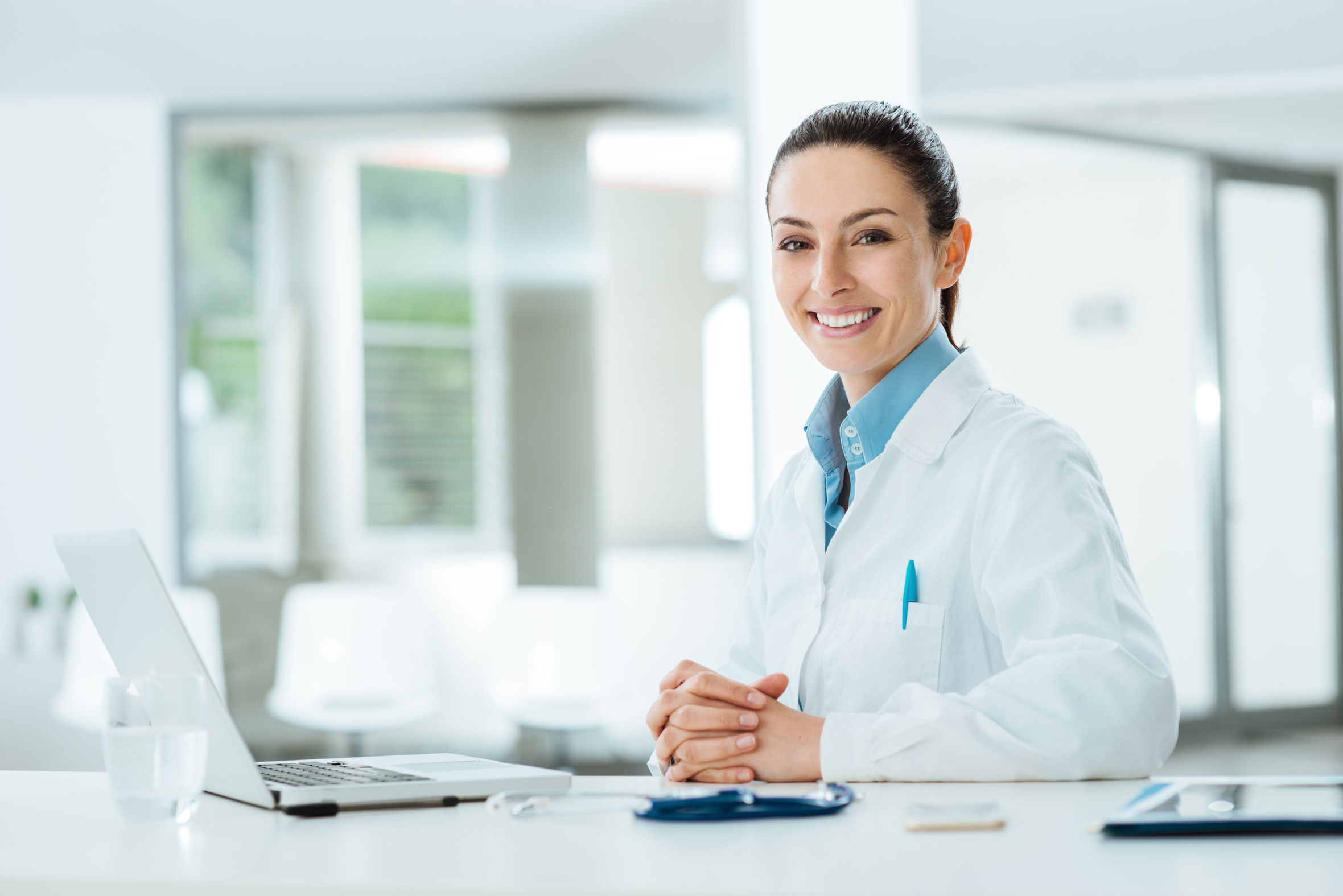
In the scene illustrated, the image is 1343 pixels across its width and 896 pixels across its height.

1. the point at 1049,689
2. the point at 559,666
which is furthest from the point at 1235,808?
the point at 559,666

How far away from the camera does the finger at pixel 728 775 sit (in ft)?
4.44

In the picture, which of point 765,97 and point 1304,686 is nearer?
point 765,97

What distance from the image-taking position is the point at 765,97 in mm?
3793

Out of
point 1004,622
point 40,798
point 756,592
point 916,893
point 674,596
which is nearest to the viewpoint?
point 916,893

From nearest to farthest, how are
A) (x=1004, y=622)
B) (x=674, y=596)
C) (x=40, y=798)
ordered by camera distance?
1. (x=40, y=798)
2. (x=1004, y=622)
3. (x=674, y=596)

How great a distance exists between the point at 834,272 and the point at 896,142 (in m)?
0.19

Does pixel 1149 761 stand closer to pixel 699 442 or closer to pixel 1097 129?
pixel 699 442

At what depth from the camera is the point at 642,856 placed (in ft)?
3.06

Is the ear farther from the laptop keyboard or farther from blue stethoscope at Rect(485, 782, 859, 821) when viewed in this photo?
the laptop keyboard

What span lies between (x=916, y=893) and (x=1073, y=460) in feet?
2.54

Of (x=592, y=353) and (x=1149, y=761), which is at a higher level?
(x=592, y=353)

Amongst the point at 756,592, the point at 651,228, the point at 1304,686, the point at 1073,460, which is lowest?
the point at 1304,686

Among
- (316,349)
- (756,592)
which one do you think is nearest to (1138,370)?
(316,349)

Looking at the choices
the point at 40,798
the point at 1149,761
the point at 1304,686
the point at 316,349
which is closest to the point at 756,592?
the point at 1149,761
